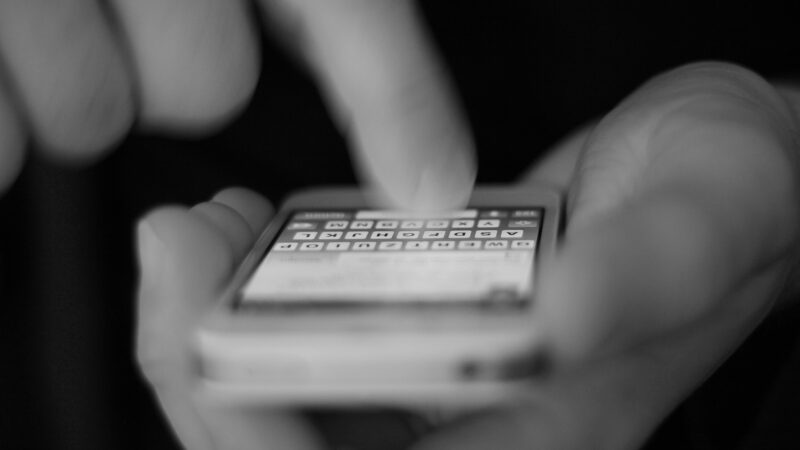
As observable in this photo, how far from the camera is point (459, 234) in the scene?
20.6 inches

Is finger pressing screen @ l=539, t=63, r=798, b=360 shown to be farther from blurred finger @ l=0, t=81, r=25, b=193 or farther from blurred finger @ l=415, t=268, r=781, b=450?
blurred finger @ l=0, t=81, r=25, b=193

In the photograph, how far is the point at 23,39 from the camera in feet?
1.52

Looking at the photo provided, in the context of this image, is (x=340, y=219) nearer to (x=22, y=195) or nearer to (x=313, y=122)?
(x=313, y=122)

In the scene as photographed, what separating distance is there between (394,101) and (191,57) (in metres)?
0.11

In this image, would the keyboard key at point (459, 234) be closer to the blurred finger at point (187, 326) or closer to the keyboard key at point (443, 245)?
the keyboard key at point (443, 245)

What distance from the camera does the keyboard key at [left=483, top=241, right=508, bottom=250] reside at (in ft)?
1.65

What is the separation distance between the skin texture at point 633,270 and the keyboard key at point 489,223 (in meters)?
0.04

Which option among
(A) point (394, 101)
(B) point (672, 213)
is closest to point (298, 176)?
(A) point (394, 101)

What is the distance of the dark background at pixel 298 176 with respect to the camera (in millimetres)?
604

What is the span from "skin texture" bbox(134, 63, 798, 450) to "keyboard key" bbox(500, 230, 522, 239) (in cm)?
3

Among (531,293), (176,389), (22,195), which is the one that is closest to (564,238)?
(531,293)

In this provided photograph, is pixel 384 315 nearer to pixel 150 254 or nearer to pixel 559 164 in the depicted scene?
pixel 150 254

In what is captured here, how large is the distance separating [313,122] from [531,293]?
31cm

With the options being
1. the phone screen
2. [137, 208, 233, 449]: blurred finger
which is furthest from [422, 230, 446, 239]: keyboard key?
[137, 208, 233, 449]: blurred finger
